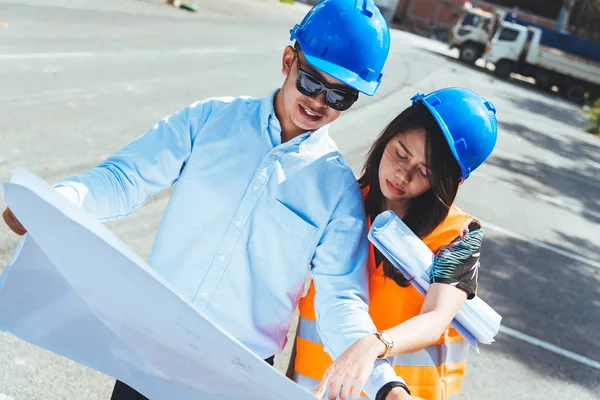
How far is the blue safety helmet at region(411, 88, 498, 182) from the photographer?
2.01 meters

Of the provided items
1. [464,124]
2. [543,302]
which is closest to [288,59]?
[464,124]

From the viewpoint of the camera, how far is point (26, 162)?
543 centimetres

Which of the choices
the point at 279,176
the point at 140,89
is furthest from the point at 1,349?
the point at 140,89

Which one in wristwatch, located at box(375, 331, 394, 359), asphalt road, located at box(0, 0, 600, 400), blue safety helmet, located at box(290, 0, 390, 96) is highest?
blue safety helmet, located at box(290, 0, 390, 96)

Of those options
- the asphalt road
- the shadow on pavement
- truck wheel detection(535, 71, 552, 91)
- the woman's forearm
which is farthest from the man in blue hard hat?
truck wheel detection(535, 71, 552, 91)

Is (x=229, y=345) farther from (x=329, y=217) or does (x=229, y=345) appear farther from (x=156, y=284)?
(x=329, y=217)

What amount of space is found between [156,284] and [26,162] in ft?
15.0

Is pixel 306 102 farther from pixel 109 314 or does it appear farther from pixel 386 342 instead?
pixel 109 314

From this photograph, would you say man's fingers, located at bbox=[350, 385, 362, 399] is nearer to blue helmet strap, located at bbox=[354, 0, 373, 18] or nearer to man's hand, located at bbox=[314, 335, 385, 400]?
man's hand, located at bbox=[314, 335, 385, 400]

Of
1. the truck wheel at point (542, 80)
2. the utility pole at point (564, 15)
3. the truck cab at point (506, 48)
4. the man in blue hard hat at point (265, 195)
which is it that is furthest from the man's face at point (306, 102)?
the utility pole at point (564, 15)

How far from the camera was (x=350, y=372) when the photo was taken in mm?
1543

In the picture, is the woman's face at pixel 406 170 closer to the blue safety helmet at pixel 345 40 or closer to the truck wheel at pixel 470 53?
the blue safety helmet at pixel 345 40

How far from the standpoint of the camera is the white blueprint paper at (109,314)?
1.27m

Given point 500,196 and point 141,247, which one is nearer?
point 141,247
